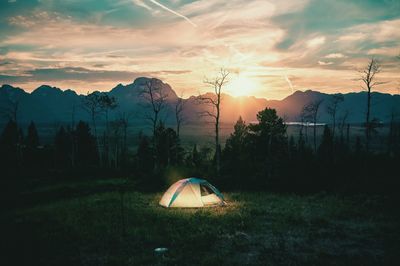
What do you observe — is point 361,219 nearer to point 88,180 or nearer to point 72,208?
point 72,208

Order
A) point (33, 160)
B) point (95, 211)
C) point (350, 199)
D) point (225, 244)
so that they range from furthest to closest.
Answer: point (33, 160) → point (350, 199) → point (95, 211) → point (225, 244)

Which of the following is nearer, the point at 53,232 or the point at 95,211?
the point at 53,232

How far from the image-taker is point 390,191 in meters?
29.7

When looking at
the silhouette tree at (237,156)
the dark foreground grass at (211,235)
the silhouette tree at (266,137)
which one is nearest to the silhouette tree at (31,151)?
the silhouette tree at (237,156)

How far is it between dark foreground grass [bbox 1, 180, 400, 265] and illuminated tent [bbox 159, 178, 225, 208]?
1106 mm

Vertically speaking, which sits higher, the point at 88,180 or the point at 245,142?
the point at 245,142

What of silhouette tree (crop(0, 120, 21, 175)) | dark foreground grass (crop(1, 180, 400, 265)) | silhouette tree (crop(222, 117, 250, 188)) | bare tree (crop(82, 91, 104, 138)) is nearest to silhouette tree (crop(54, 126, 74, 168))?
silhouette tree (crop(0, 120, 21, 175))

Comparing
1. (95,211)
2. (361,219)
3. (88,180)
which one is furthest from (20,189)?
(361,219)

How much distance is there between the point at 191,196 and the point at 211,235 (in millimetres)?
8875

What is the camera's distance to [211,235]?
16844 mm

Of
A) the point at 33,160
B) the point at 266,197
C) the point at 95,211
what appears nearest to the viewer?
the point at 95,211

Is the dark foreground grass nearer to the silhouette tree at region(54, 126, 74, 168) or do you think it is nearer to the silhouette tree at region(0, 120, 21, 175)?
the silhouette tree at region(0, 120, 21, 175)

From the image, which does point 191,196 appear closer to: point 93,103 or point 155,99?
point 155,99

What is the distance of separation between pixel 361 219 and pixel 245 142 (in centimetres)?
4491
